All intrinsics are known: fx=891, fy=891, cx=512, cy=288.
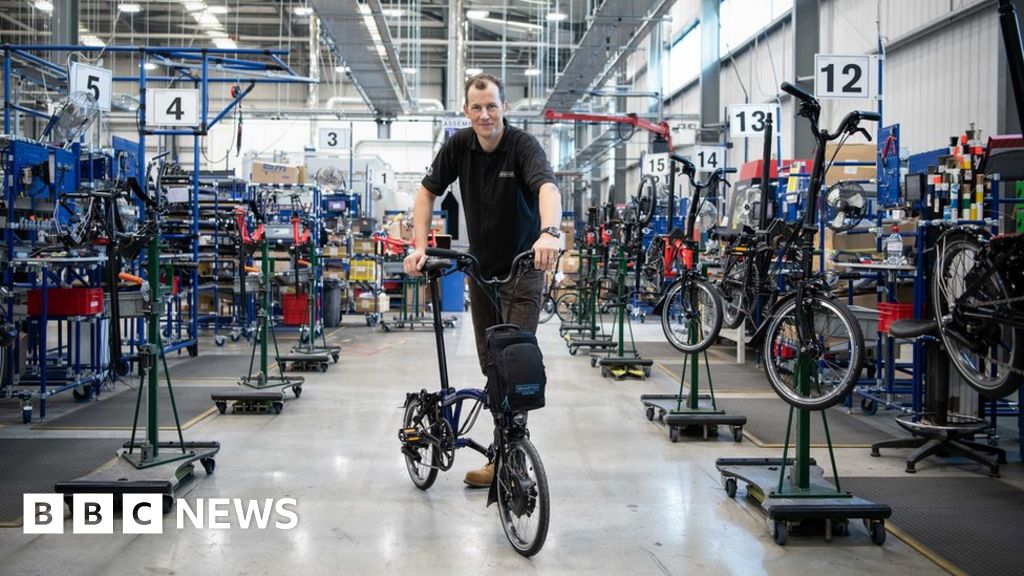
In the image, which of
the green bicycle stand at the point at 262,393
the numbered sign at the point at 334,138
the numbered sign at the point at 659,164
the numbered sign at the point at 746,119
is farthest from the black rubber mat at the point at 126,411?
the numbered sign at the point at 334,138

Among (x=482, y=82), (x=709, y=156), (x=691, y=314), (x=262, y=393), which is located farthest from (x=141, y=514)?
(x=709, y=156)

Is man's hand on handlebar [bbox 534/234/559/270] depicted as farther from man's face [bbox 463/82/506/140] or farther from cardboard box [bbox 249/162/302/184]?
cardboard box [bbox 249/162/302/184]

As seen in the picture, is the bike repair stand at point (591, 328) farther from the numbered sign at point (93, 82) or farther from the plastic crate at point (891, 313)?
the numbered sign at point (93, 82)

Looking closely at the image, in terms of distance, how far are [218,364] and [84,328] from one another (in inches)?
63.6

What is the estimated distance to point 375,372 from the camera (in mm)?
7691

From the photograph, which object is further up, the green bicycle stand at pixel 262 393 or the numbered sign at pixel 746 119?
the numbered sign at pixel 746 119

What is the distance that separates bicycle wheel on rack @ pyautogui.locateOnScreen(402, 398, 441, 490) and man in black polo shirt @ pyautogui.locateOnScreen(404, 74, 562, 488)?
368mm

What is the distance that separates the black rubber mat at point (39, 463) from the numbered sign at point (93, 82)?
3.69 meters

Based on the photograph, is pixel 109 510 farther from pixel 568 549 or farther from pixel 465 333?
pixel 465 333

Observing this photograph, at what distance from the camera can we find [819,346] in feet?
10.8

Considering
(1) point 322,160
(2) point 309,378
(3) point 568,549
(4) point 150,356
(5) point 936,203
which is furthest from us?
(1) point 322,160

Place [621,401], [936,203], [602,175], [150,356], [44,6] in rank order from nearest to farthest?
[150,356], [936,203], [621,401], [44,6], [602,175]

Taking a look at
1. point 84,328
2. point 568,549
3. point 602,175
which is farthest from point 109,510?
point 602,175

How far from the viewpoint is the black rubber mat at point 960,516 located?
3.06 metres
